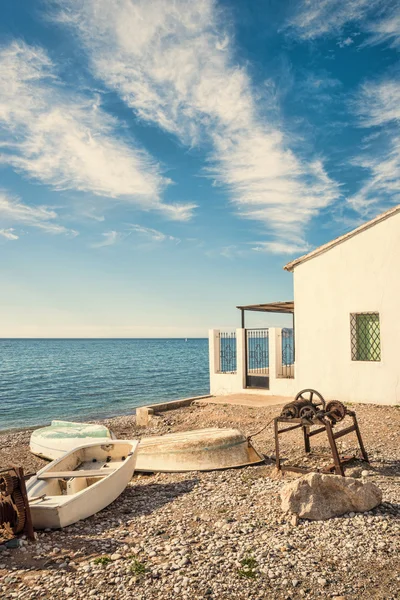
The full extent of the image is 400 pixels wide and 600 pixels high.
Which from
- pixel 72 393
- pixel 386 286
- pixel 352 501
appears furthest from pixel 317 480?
pixel 72 393

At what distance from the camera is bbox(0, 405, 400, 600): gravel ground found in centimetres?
502

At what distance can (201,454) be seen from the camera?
9.57 meters

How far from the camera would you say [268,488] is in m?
8.02

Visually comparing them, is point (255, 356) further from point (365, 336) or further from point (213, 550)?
point (213, 550)

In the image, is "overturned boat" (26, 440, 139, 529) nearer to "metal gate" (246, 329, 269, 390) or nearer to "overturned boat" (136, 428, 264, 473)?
"overturned boat" (136, 428, 264, 473)

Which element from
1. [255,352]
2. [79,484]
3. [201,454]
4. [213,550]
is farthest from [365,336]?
[213,550]

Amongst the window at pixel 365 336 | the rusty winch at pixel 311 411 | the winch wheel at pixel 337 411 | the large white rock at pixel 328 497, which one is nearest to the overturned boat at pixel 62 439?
the rusty winch at pixel 311 411

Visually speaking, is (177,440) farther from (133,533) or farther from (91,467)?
(133,533)

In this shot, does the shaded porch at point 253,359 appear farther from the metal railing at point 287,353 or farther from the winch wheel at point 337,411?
the winch wheel at point 337,411

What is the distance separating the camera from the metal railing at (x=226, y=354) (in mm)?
19453

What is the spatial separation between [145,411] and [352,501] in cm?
1121

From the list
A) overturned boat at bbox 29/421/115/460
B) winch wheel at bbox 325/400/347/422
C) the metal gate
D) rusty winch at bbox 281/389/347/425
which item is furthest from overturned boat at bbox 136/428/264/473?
the metal gate

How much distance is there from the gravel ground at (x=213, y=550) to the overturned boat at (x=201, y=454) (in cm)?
63

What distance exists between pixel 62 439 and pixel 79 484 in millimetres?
4729
